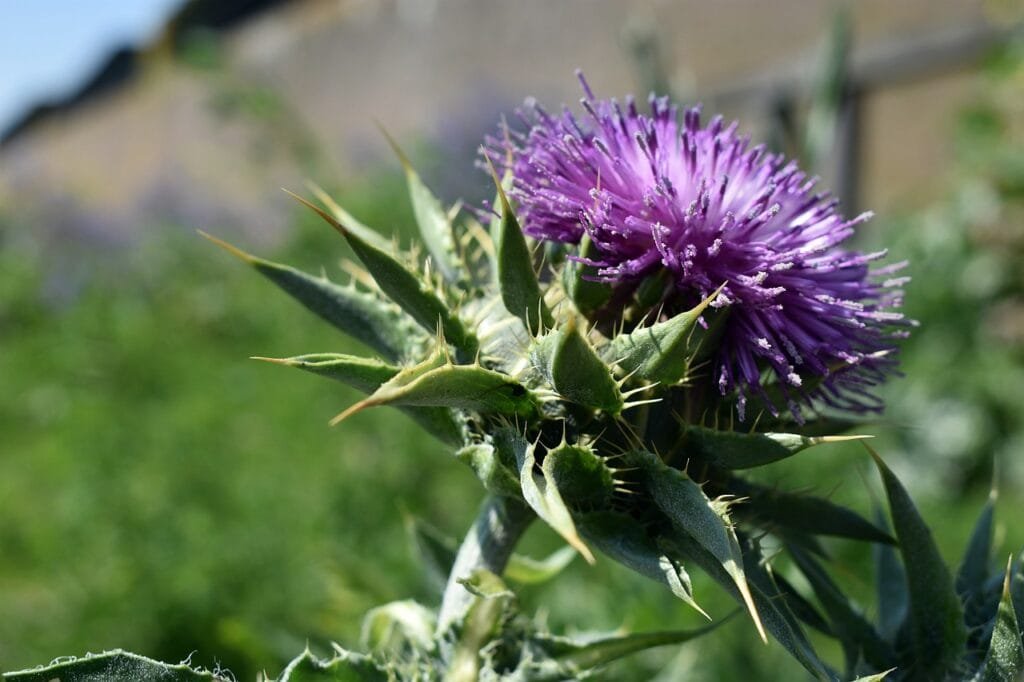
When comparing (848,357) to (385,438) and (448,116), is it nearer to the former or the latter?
(385,438)

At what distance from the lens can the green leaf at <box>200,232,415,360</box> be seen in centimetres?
135

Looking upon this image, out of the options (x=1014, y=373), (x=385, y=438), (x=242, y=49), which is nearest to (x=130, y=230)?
(x=242, y=49)

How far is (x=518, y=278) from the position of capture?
1.26 metres

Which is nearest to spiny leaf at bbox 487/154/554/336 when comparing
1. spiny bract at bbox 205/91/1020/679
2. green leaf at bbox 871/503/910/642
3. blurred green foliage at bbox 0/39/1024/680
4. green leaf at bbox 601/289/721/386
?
spiny bract at bbox 205/91/1020/679

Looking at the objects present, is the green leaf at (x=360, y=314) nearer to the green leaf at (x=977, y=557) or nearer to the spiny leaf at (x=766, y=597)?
the spiny leaf at (x=766, y=597)

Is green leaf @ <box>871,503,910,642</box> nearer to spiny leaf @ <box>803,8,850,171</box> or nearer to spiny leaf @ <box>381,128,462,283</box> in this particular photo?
spiny leaf @ <box>381,128,462,283</box>

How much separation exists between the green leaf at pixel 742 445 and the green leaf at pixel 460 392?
0.22 metres

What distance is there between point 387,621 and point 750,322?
783 mm

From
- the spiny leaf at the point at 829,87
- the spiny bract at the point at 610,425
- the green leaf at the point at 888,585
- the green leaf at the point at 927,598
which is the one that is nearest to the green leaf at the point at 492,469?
the spiny bract at the point at 610,425

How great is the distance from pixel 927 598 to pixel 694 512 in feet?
1.45

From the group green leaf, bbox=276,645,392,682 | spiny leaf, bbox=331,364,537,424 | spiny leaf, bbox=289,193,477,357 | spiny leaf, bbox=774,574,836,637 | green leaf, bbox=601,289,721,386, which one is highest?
spiny leaf, bbox=289,193,477,357

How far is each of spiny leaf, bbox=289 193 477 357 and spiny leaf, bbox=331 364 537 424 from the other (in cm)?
9

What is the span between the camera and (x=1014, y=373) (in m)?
5.62

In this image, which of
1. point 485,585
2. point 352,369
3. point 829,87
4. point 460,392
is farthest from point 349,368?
point 829,87
